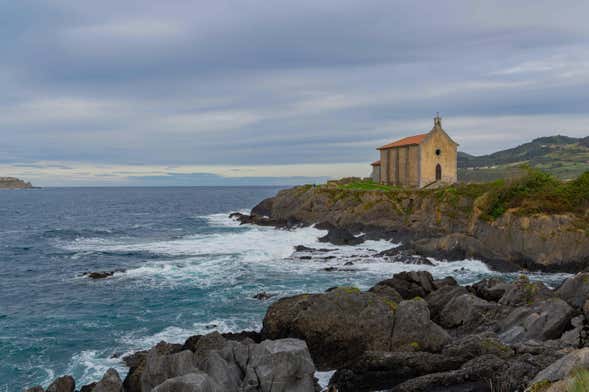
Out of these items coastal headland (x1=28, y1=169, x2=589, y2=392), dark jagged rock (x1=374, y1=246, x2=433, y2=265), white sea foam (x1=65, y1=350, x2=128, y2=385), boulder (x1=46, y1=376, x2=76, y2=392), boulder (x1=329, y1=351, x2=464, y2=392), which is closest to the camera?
coastal headland (x1=28, y1=169, x2=589, y2=392)

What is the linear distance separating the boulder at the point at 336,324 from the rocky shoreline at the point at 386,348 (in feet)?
0.14

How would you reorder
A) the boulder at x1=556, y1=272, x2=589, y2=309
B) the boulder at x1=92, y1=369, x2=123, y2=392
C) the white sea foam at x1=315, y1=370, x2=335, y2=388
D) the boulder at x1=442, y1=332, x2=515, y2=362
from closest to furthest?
the boulder at x1=92, y1=369, x2=123, y2=392 < the boulder at x1=442, y1=332, x2=515, y2=362 < the white sea foam at x1=315, y1=370, x2=335, y2=388 < the boulder at x1=556, y1=272, x2=589, y2=309

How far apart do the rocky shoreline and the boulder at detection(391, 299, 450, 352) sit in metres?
0.04

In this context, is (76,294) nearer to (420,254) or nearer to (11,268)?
(11,268)

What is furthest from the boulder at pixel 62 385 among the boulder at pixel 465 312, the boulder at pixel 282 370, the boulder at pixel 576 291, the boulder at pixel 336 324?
the boulder at pixel 576 291

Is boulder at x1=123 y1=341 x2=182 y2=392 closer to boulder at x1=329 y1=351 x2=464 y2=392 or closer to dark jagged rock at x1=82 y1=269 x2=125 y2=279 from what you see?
boulder at x1=329 y1=351 x2=464 y2=392

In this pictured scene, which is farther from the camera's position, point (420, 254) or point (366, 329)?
point (420, 254)

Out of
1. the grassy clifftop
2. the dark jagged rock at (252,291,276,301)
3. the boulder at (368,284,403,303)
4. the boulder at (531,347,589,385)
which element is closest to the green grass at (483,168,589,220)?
the grassy clifftop

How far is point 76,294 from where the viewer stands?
33.5 meters

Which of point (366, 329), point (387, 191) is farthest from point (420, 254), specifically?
point (366, 329)

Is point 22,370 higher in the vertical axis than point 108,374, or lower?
lower

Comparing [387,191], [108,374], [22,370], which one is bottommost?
[22,370]

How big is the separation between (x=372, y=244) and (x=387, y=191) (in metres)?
10.4

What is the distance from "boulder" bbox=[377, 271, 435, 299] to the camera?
2788 centimetres
